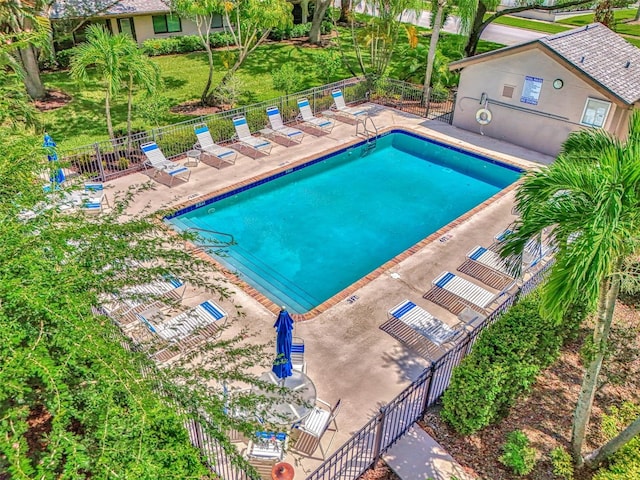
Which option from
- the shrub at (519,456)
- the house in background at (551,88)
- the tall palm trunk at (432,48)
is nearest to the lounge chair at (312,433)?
the shrub at (519,456)

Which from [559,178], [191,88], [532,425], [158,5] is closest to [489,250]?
[532,425]

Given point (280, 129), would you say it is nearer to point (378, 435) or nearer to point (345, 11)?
point (378, 435)

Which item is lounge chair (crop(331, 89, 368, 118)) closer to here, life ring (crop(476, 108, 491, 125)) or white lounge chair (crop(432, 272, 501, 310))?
life ring (crop(476, 108, 491, 125))

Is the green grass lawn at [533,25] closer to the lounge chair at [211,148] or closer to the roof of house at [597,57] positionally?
the roof of house at [597,57]

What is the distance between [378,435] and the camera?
866 cm

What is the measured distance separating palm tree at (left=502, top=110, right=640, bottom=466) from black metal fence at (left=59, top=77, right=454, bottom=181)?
11078 millimetres

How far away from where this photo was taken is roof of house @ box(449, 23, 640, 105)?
1891 centimetres

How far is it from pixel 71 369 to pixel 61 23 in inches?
1187

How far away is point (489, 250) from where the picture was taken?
47.4 ft

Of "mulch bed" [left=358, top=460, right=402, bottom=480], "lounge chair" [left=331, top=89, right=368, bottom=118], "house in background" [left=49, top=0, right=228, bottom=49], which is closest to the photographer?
"mulch bed" [left=358, top=460, right=402, bottom=480]

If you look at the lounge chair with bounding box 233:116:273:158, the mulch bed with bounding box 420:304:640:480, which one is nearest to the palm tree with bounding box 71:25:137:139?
the lounge chair with bounding box 233:116:273:158

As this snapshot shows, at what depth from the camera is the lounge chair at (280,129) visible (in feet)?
70.6

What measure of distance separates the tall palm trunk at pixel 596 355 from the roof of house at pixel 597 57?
13620 mm

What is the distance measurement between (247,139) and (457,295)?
11709 mm
